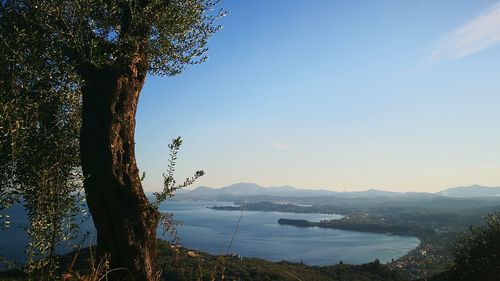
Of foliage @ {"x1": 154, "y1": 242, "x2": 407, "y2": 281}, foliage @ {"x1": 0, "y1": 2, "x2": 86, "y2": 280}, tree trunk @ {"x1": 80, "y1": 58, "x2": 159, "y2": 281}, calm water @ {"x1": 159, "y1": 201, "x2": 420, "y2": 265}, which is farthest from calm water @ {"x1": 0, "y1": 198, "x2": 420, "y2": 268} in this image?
tree trunk @ {"x1": 80, "y1": 58, "x2": 159, "y2": 281}

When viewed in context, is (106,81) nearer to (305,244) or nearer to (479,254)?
(479,254)

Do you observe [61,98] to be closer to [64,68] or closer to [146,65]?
[64,68]

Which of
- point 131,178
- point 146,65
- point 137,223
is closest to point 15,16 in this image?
point 146,65

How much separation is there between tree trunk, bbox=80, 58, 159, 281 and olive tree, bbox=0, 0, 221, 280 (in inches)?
0.8

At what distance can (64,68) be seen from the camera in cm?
835

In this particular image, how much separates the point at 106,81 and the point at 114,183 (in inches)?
88.8

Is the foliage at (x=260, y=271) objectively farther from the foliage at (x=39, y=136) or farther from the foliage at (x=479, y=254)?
the foliage at (x=39, y=136)

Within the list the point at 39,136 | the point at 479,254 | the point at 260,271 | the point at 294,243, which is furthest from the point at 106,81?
the point at 294,243

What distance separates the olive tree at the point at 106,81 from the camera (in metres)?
7.86

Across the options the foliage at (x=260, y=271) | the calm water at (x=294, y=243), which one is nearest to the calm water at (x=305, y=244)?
the calm water at (x=294, y=243)

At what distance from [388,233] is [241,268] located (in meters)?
150

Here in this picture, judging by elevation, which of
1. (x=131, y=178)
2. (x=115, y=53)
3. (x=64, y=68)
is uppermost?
(x=115, y=53)

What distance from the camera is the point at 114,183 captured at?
7.89 m

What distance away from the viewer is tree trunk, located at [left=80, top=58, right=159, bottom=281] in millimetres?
7801
